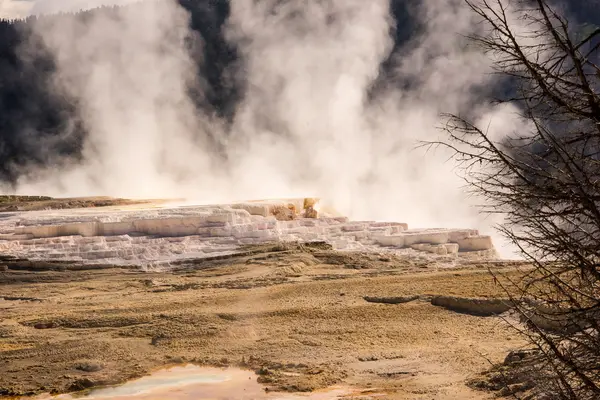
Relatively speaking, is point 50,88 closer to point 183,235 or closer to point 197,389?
point 183,235

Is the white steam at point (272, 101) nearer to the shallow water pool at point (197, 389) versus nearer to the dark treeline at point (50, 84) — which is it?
the dark treeline at point (50, 84)

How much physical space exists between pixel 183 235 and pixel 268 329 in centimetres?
750

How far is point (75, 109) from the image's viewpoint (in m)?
39.2

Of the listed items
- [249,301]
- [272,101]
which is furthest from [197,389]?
[272,101]

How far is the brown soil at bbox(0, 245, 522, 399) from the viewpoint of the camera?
26.3 ft

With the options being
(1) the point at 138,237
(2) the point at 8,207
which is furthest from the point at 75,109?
(1) the point at 138,237

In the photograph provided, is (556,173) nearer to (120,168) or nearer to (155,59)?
(120,168)

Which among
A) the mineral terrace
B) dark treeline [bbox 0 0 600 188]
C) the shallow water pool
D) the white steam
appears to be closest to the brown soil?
the mineral terrace

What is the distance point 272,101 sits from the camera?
3766 cm

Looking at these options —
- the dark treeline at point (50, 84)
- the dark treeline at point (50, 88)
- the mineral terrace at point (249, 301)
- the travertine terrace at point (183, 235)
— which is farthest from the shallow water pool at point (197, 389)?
the dark treeline at point (50, 88)

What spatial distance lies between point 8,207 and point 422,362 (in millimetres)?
16421

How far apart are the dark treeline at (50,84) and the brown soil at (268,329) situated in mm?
24846

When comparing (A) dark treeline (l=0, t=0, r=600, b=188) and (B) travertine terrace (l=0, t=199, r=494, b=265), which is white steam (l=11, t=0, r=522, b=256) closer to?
(A) dark treeline (l=0, t=0, r=600, b=188)

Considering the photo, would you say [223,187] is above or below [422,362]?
above
